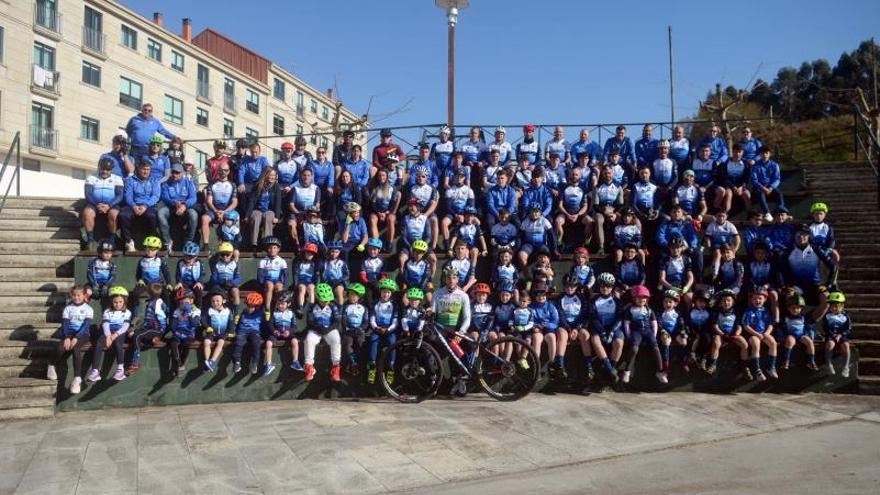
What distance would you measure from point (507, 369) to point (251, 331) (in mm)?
3605

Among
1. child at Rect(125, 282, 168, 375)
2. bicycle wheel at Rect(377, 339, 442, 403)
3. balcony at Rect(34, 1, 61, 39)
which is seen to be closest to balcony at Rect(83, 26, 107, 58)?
balcony at Rect(34, 1, 61, 39)

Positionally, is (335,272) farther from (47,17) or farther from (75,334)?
(47,17)

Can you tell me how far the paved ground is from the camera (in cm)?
558

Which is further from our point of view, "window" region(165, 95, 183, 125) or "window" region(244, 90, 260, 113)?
"window" region(244, 90, 260, 113)

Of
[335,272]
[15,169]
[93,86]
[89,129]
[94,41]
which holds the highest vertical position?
[94,41]

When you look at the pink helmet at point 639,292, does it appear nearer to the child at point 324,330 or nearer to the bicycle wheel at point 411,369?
the bicycle wheel at point 411,369

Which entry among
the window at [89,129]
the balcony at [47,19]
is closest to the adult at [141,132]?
the balcony at [47,19]

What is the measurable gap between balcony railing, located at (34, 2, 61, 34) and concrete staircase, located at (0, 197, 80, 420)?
25.6 m

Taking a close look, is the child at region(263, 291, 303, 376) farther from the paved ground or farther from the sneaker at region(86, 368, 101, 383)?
the sneaker at region(86, 368, 101, 383)

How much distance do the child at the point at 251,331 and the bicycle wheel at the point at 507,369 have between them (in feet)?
10.1

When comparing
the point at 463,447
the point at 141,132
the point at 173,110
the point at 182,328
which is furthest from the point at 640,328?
the point at 173,110

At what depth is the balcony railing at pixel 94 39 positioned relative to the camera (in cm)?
3490

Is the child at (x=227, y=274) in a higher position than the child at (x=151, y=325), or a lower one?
higher

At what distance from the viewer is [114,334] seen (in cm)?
841
